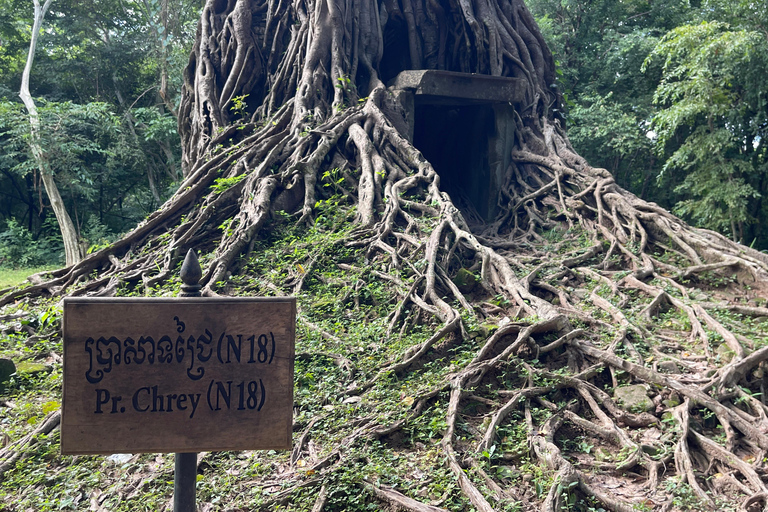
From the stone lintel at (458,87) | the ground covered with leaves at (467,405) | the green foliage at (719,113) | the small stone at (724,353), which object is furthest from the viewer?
the green foliage at (719,113)

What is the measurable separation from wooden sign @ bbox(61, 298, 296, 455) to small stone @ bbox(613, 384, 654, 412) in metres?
2.42

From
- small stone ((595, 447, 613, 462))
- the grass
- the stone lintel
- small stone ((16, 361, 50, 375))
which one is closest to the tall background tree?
the grass

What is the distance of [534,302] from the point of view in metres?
4.47

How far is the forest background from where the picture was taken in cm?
1030

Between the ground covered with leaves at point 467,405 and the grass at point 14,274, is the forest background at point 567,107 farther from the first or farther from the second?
the ground covered with leaves at point 467,405

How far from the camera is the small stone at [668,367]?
3.95m

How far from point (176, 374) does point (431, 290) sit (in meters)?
2.86

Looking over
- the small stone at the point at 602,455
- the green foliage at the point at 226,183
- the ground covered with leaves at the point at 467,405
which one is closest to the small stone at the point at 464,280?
the ground covered with leaves at the point at 467,405

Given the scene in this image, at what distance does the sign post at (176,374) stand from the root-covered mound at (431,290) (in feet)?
3.68

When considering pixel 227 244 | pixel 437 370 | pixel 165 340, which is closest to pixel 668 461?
pixel 437 370

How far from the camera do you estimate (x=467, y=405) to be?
3.55 meters

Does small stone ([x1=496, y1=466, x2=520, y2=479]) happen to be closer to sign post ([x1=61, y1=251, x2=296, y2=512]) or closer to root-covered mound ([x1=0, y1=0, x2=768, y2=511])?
root-covered mound ([x1=0, y1=0, x2=768, y2=511])

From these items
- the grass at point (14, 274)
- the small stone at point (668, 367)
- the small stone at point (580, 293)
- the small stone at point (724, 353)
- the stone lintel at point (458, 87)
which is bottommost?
the grass at point (14, 274)

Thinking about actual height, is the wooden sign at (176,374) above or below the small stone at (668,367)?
above
